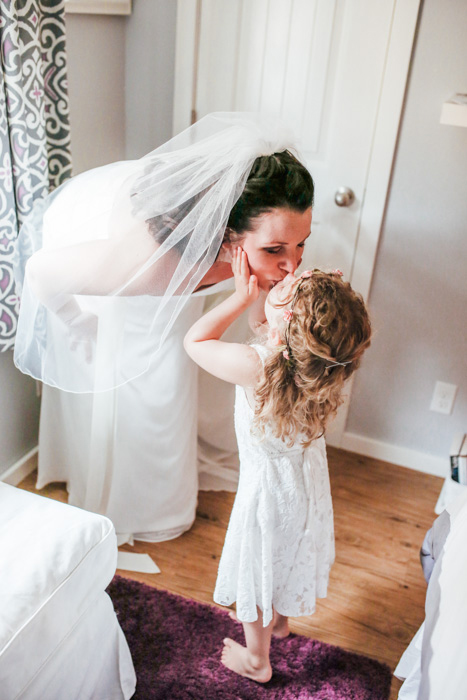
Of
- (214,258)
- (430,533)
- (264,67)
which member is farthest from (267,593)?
(264,67)

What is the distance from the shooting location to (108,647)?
132 centimetres

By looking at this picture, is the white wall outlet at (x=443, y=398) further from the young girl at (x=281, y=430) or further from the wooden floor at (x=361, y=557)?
the young girl at (x=281, y=430)

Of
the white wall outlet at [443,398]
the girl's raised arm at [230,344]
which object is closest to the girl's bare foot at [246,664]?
the girl's raised arm at [230,344]

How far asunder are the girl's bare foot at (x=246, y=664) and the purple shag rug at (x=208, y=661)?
0.02m

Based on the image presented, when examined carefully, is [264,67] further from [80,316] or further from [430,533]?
[430,533]

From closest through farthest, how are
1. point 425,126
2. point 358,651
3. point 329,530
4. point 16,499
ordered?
point 16,499 < point 329,530 < point 358,651 < point 425,126

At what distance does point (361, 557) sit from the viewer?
1.89 m

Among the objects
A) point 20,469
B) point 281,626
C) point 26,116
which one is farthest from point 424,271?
point 20,469

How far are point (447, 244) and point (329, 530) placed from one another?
3.49ft

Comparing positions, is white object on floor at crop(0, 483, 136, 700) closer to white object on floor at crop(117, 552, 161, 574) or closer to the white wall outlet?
white object on floor at crop(117, 552, 161, 574)

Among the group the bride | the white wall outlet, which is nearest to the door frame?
the white wall outlet

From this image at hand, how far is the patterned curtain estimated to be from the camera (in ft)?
4.73

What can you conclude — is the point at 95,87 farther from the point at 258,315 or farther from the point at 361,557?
the point at 361,557

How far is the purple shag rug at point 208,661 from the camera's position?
57.4 inches
